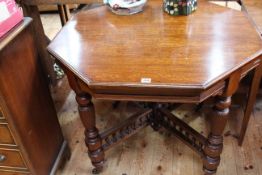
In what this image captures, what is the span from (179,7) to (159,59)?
37 cm

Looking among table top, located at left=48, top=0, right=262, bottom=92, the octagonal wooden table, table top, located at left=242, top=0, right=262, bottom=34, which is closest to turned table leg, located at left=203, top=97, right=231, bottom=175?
the octagonal wooden table

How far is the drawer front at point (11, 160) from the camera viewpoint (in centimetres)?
115

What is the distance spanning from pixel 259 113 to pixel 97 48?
1.20m

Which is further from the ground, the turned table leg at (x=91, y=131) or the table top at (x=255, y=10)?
the table top at (x=255, y=10)

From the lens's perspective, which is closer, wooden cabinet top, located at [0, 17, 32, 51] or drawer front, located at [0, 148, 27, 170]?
wooden cabinet top, located at [0, 17, 32, 51]

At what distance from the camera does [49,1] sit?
4.93 feet

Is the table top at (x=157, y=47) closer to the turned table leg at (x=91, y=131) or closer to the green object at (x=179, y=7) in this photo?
the green object at (x=179, y=7)

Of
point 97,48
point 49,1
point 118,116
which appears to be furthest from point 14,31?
point 118,116

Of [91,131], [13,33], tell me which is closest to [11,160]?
[91,131]

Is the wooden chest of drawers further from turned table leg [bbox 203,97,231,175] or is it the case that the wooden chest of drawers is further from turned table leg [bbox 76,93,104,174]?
turned table leg [bbox 203,97,231,175]

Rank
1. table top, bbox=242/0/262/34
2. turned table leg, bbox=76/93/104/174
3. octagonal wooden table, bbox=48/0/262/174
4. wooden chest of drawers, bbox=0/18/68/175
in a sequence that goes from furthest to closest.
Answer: table top, bbox=242/0/262/34, turned table leg, bbox=76/93/104/174, wooden chest of drawers, bbox=0/18/68/175, octagonal wooden table, bbox=48/0/262/174

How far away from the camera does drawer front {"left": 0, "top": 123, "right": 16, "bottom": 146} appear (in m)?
1.06

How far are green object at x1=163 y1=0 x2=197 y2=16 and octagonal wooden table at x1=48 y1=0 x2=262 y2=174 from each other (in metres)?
0.03

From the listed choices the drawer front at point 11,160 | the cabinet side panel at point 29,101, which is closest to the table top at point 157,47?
the cabinet side panel at point 29,101
